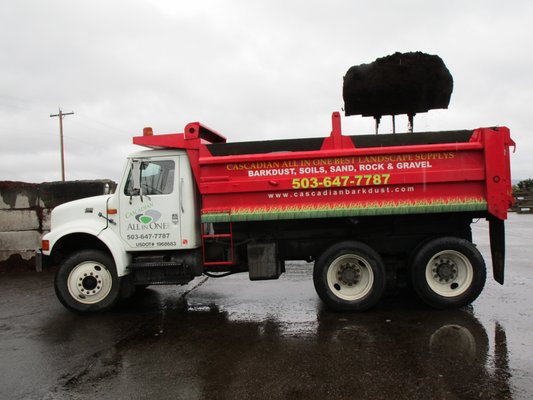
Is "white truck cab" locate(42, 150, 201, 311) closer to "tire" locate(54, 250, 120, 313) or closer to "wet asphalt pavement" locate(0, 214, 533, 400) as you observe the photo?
"tire" locate(54, 250, 120, 313)

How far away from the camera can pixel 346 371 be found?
409cm

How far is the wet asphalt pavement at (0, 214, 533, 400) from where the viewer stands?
3820 millimetres

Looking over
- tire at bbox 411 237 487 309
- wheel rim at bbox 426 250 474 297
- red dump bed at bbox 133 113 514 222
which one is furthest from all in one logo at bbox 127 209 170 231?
wheel rim at bbox 426 250 474 297

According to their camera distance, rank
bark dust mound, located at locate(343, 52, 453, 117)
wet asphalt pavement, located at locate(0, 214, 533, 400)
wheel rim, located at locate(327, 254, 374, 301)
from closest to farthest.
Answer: wet asphalt pavement, located at locate(0, 214, 533, 400)
wheel rim, located at locate(327, 254, 374, 301)
bark dust mound, located at locate(343, 52, 453, 117)

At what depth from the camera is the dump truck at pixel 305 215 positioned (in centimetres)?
595

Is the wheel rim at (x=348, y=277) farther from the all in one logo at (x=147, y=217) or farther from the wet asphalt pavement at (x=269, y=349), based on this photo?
the all in one logo at (x=147, y=217)

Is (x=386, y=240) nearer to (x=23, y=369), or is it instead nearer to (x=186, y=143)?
(x=186, y=143)

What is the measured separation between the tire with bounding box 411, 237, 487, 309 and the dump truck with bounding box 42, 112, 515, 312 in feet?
0.05

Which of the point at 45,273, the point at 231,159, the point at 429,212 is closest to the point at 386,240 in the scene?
the point at 429,212

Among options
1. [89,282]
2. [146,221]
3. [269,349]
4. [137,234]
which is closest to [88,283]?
[89,282]

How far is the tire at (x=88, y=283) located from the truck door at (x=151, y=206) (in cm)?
52

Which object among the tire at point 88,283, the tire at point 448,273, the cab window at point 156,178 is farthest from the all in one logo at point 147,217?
the tire at point 448,273

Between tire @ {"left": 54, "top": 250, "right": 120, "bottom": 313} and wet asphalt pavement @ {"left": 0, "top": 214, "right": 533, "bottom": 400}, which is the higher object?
tire @ {"left": 54, "top": 250, "right": 120, "bottom": 313}

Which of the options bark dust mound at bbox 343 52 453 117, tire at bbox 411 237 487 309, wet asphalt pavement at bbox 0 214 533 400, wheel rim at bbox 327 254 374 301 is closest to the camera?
wet asphalt pavement at bbox 0 214 533 400
